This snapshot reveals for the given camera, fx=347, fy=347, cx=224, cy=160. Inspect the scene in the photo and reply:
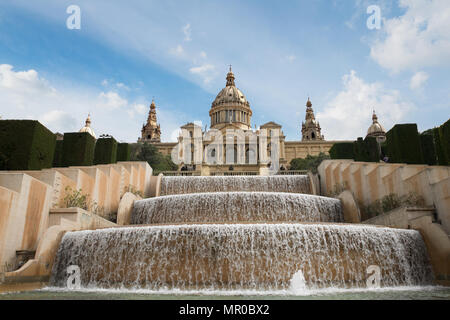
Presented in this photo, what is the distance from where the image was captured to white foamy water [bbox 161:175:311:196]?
19438 millimetres

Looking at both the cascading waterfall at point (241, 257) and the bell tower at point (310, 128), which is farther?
the bell tower at point (310, 128)

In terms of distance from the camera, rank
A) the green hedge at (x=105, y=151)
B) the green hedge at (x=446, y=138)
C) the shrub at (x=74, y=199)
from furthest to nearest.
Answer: the green hedge at (x=105, y=151) → the green hedge at (x=446, y=138) → the shrub at (x=74, y=199)

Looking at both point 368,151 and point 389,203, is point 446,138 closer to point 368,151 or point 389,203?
point 389,203

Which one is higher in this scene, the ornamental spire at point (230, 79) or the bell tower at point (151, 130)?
the ornamental spire at point (230, 79)

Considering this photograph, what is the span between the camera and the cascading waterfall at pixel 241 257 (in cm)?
820

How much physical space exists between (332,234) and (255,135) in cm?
6477

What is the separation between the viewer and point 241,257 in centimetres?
→ 828

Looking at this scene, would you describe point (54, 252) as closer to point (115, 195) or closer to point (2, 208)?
point (2, 208)

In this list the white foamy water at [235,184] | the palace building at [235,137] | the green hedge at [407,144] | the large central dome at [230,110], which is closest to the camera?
the green hedge at [407,144]

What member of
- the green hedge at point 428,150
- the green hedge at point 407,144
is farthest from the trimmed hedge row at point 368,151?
the green hedge at point 407,144

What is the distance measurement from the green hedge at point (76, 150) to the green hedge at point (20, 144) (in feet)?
14.0

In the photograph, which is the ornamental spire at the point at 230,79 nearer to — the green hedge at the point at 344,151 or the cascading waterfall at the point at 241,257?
the green hedge at the point at 344,151

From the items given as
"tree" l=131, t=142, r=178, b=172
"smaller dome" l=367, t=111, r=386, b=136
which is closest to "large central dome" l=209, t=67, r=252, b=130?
"smaller dome" l=367, t=111, r=386, b=136

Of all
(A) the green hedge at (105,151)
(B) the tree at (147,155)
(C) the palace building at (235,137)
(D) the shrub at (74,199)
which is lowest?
(D) the shrub at (74,199)
